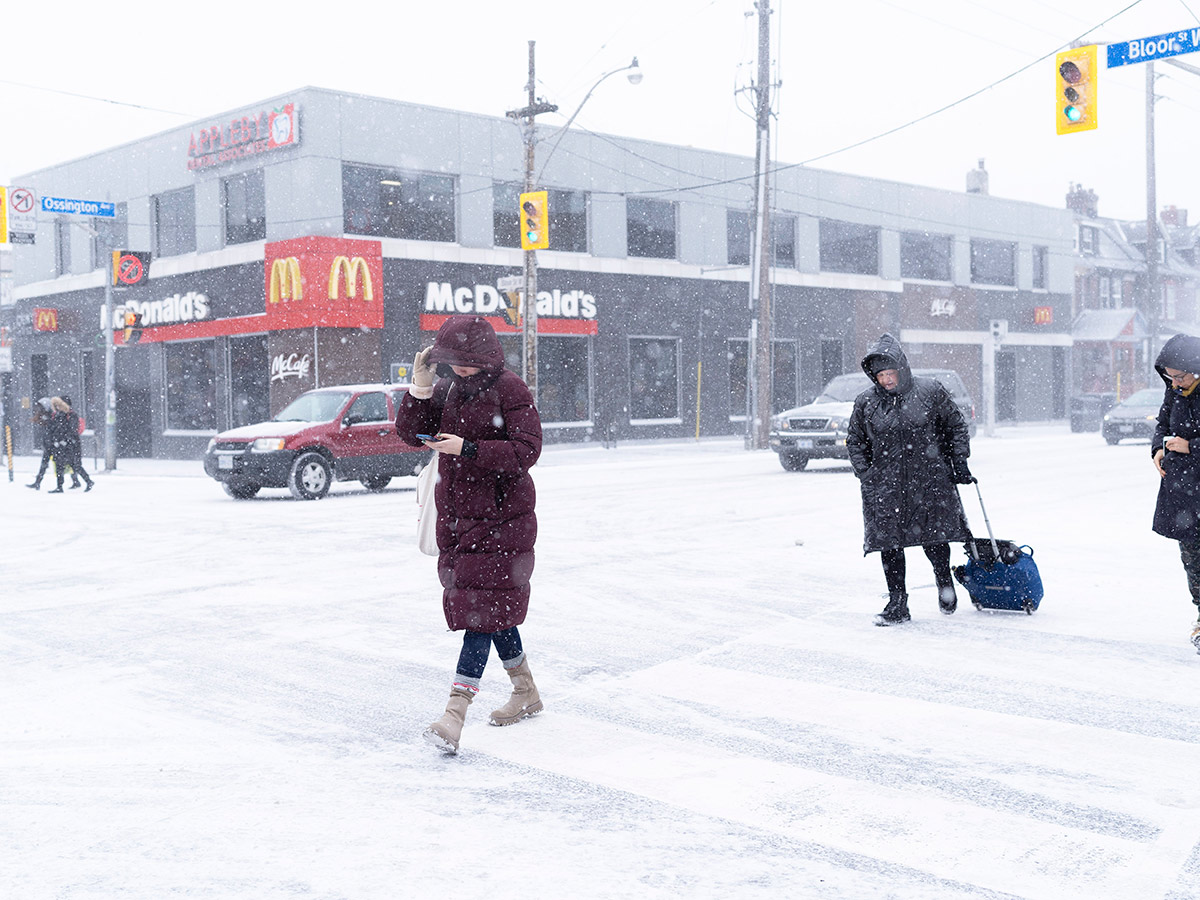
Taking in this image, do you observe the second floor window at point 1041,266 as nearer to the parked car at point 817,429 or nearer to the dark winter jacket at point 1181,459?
the parked car at point 817,429

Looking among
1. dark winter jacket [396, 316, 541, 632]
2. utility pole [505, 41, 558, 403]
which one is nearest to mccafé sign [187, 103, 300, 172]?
utility pole [505, 41, 558, 403]

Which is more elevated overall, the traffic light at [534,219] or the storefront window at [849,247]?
the storefront window at [849,247]

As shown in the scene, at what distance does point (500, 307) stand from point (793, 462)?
11207 mm

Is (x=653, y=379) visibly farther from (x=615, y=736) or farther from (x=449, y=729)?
(x=449, y=729)

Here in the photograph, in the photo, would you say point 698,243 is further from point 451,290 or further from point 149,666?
point 149,666

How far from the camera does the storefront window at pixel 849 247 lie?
4022cm

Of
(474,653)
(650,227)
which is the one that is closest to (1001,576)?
(474,653)

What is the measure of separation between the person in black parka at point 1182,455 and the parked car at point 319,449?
1349 cm

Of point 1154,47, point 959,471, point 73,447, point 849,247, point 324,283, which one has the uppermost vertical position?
point 849,247

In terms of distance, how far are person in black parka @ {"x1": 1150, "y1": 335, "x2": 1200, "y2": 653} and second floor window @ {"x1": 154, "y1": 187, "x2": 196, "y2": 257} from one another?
28165mm

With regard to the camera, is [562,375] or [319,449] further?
[562,375]

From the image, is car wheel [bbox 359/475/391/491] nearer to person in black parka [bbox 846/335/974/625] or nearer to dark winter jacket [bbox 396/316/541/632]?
person in black parka [bbox 846/335/974/625]

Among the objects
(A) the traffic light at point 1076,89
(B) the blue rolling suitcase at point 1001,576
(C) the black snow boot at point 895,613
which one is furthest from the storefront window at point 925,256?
(C) the black snow boot at point 895,613

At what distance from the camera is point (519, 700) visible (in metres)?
5.53
